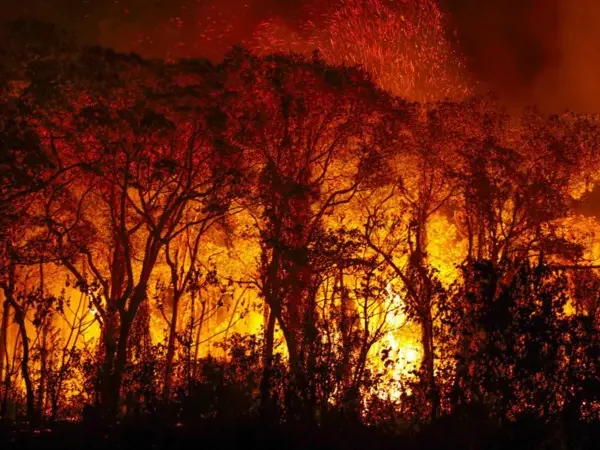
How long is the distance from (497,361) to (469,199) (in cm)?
1292

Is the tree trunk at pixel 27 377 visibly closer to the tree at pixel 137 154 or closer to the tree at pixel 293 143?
the tree at pixel 137 154

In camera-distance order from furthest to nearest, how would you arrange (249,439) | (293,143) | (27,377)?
(293,143)
(27,377)
(249,439)

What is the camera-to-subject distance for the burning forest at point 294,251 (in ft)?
46.0

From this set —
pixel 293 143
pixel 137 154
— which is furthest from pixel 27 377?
pixel 293 143

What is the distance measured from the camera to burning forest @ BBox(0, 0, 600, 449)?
46.0ft

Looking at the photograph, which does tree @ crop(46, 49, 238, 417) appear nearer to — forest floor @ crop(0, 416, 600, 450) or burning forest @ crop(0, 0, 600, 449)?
burning forest @ crop(0, 0, 600, 449)

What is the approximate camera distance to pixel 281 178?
23.3 m

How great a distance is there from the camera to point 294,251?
21.0 metres

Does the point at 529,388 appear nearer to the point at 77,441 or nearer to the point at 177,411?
the point at 177,411

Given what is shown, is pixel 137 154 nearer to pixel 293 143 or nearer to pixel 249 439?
pixel 293 143

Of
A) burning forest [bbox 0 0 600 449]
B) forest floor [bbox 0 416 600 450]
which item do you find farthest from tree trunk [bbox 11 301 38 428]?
forest floor [bbox 0 416 600 450]

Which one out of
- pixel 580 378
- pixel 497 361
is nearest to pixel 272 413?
pixel 497 361

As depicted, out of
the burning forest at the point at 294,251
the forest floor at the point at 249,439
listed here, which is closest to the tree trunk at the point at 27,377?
the burning forest at the point at 294,251

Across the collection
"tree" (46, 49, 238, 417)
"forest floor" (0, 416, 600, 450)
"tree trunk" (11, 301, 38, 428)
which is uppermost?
"tree" (46, 49, 238, 417)
